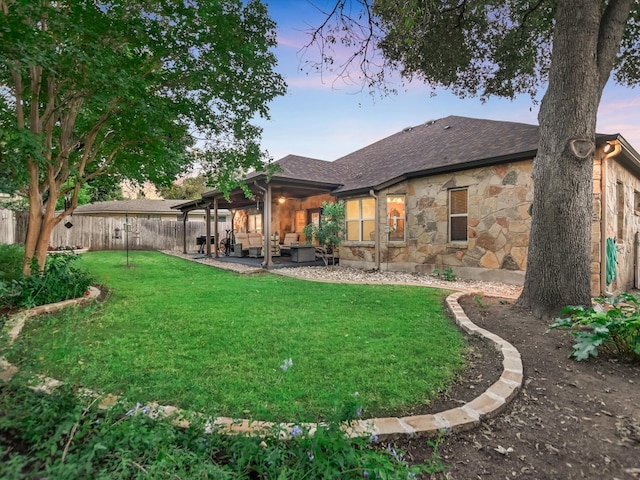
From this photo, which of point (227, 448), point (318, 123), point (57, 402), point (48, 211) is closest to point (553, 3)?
point (318, 123)

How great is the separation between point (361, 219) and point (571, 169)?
256 inches

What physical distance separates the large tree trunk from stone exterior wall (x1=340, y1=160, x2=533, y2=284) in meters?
2.91

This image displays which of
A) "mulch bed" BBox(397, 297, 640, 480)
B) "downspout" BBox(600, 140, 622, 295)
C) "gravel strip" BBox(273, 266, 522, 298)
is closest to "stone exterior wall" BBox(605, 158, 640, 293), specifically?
"downspout" BBox(600, 140, 622, 295)

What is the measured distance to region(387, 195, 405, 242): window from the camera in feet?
31.8

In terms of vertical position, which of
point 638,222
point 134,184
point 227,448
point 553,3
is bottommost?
point 227,448

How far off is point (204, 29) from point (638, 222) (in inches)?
458

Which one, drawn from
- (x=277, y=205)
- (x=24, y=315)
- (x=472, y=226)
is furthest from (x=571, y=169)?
(x=277, y=205)

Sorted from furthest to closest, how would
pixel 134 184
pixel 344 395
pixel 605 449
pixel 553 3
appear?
pixel 134 184, pixel 553 3, pixel 344 395, pixel 605 449

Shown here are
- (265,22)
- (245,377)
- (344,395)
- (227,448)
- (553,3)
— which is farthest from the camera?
(553,3)

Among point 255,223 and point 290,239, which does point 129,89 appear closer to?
point 290,239

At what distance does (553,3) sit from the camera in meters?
6.54

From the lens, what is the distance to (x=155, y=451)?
1.44 metres

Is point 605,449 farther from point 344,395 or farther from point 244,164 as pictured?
point 244,164

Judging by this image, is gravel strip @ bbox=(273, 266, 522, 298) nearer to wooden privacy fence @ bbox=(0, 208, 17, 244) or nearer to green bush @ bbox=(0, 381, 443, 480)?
green bush @ bbox=(0, 381, 443, 480)
